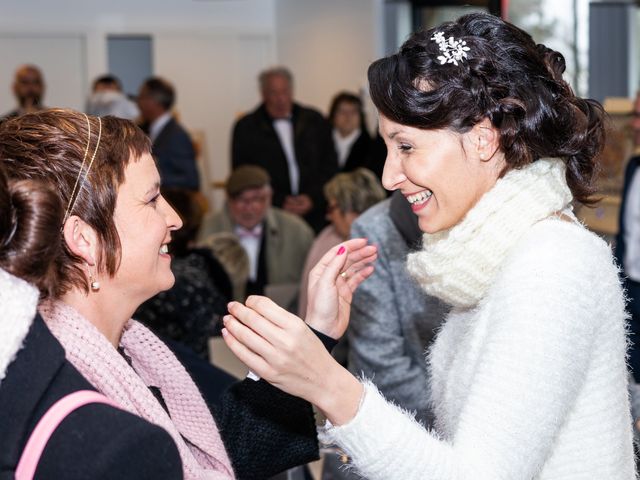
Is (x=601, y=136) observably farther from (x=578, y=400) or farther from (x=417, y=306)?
(x=417, y=306)

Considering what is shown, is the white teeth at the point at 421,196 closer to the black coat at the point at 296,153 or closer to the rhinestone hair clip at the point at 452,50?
the rhinestone hair clip at the point at 452,50

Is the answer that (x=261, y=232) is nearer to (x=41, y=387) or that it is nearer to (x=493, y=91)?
(x=493, y=91)

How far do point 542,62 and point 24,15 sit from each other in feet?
29.5

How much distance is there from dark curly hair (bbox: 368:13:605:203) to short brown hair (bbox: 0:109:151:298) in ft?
1.51

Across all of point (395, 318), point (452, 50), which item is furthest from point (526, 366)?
point (395, 318)

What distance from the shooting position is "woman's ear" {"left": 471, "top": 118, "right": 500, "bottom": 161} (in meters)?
1.49

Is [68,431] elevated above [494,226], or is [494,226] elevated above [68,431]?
[494,226]

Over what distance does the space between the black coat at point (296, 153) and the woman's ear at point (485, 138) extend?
4473mm

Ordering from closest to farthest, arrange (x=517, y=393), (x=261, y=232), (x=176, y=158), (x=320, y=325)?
1. (x=517, y=393)
2. (x=320, y=325)
3. (x=261, y=232)
4. (x=176, y=158)

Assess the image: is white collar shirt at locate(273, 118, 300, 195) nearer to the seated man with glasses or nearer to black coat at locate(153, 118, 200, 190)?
black coat at locate(153, 118, 200, 190)

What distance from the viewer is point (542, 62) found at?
1526 mm

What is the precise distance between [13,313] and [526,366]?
0.68 metres

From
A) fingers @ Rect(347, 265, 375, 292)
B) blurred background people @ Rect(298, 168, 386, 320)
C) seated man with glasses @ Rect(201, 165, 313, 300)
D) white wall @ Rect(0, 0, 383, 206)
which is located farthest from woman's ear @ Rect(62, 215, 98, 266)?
white wall @ Rect(0, 0, 383, 206)

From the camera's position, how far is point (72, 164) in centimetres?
142
